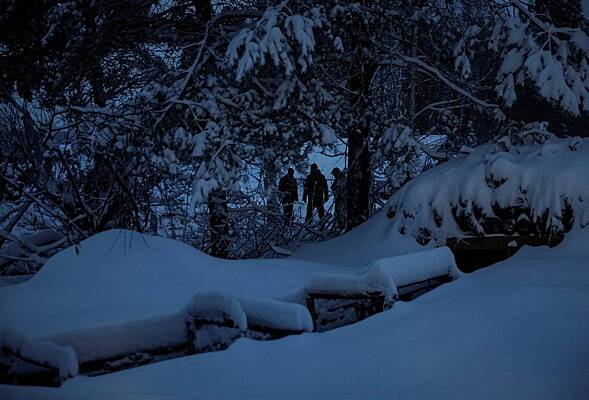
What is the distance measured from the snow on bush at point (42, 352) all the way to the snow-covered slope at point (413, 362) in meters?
0.26

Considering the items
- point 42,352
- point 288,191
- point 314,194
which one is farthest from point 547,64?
point 42,352

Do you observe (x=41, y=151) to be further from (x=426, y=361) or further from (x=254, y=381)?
(x=426, y=361)

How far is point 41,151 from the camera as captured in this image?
7.13 m

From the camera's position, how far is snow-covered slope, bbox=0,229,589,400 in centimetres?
272

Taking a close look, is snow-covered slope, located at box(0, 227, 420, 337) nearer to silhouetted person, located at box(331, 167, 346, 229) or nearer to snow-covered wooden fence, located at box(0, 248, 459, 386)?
snow-covered wooden fence, located at box(0, 248, 459, 386)

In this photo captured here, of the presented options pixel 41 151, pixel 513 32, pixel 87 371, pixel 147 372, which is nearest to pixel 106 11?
pixel 41 151

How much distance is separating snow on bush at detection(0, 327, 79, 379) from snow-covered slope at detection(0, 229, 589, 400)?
0.26 metres

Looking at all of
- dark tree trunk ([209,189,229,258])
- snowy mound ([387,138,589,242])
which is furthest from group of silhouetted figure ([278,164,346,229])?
snowy mound ([387,138,589,242])

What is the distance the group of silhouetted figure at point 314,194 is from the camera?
39.8 ft

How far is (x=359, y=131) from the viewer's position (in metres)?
10.1

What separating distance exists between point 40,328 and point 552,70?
7.66 meters

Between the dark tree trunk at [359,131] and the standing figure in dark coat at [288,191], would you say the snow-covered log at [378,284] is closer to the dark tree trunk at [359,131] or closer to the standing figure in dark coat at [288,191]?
the dark tree trunk at [359,131]

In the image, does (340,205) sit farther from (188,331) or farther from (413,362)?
(413,362)

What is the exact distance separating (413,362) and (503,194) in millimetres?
5005
